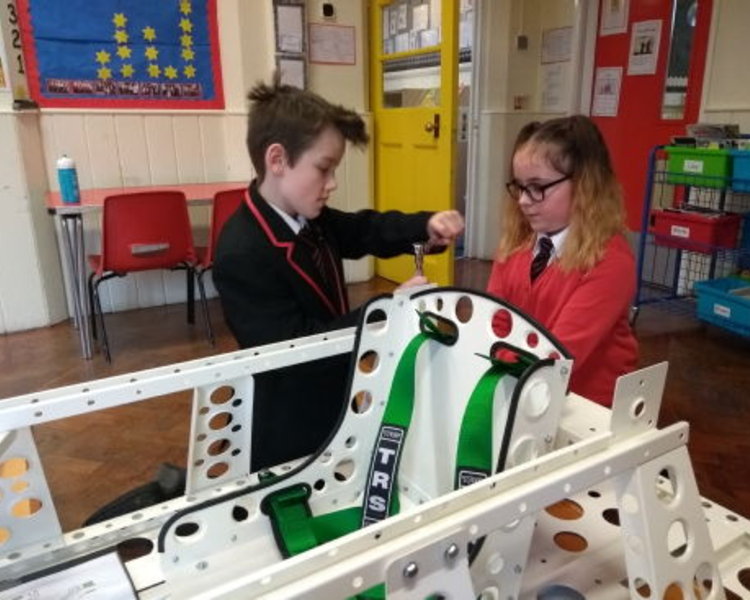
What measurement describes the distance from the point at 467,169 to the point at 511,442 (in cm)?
418

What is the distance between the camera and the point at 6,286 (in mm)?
3205

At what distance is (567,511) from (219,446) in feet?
1.83

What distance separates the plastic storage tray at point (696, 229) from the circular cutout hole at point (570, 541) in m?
2.52

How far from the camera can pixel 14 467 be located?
2.70 ft

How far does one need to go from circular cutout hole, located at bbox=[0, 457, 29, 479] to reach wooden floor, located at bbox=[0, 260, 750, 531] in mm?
976

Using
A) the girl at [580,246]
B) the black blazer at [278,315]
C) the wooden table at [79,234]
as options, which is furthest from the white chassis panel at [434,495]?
the wooden table at [79,234]

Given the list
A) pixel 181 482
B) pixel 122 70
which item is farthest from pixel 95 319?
pixel 181 482

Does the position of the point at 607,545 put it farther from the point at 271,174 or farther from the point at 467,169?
the point at 467,169

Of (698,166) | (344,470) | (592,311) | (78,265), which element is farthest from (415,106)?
(344,470)


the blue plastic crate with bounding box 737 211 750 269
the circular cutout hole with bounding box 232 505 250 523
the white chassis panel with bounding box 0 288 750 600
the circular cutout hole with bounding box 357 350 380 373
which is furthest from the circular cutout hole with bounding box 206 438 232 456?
the blue plastic crate with bounding box 737 211 750 269

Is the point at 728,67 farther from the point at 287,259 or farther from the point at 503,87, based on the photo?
the point at 287,259

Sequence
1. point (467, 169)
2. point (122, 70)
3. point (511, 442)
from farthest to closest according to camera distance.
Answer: point (467, 169), point (122, 70), point (511, 442)

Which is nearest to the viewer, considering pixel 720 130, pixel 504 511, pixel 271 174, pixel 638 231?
pixel 504 511

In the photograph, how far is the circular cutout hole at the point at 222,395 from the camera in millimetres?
955
